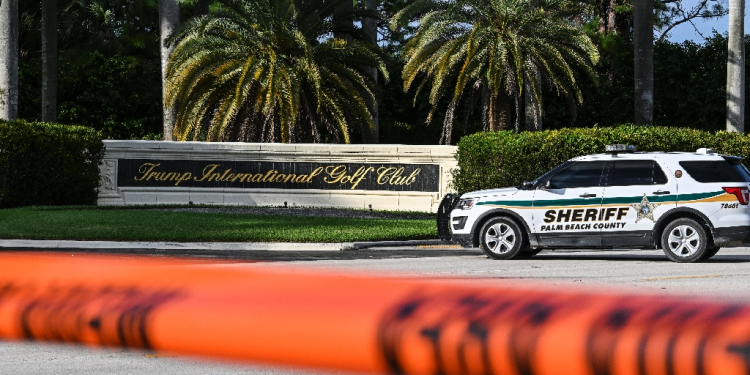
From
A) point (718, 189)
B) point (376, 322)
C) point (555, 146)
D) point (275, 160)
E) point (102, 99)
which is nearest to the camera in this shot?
point (376, 322)

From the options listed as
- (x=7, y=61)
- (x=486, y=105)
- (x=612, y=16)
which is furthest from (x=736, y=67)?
(x=7, y=61)

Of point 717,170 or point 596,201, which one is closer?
point 717,170

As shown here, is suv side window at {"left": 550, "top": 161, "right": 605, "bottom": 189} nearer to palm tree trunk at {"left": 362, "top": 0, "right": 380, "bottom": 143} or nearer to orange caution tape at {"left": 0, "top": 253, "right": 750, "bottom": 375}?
orange caution tape at {"left": 0, "top": 253, "right": 750, "bottom": 375}

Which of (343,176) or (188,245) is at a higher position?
(343,176)

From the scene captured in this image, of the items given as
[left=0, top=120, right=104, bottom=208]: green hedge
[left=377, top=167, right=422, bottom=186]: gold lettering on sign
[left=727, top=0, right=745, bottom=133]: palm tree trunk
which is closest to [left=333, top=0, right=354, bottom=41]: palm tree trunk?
[left=377, top=167, right=422, bottom=186]: gold lettering on sign

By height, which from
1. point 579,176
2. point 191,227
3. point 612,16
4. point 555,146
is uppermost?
point 612,16

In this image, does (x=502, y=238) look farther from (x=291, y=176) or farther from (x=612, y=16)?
(x=612, y=16)

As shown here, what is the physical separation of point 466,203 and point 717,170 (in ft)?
12.8

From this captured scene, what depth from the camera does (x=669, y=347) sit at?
1231 mm

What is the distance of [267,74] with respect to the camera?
2655cm

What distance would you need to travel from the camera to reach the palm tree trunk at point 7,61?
26297 mm

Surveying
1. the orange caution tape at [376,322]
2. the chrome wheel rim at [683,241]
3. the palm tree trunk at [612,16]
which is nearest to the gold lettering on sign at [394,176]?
the chrome wheel rim at [683,241]

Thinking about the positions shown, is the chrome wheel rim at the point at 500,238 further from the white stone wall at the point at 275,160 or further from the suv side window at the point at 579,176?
the white stone wall at the point at 275,160

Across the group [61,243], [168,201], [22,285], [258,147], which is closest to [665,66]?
[258,147]
